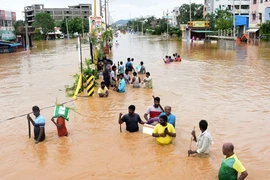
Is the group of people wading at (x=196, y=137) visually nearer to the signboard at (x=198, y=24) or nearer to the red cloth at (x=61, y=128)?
the red cloth at (x=61, y=128)

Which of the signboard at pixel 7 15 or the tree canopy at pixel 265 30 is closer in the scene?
the tree canopy at pixel 265 30

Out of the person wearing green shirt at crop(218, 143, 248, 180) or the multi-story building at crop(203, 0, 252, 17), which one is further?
the multi-story building at crop(203, 0, 252, 17)

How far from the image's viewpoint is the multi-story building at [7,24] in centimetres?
5940

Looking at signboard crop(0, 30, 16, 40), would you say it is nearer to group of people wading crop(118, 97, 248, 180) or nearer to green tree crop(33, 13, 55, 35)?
green tree crop(33, 13, 55, 35)

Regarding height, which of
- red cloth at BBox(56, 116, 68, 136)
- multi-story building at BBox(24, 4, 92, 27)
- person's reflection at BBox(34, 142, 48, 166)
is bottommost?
person's reflection at BBox(34, 142, 48, 166)

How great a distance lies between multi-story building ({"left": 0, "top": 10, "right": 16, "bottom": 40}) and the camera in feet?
195

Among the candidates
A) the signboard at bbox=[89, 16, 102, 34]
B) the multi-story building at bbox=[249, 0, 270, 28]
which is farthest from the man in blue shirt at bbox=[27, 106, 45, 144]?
the multi-story building at bbox=[249, 0, 270, 28]

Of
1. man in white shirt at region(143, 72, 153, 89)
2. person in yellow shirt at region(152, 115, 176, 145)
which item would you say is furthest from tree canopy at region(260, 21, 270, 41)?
person in yellow shirt at region(152, 115, 176, 145)

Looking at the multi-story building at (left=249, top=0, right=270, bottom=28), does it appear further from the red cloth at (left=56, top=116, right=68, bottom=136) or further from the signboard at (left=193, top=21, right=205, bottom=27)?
the red cloth at (left=56, top=116, right=68, bottom=136)

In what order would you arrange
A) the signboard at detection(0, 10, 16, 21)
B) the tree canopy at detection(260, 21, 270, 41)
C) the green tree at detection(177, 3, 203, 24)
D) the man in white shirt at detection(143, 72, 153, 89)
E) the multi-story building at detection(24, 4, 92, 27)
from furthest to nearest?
1. the multi-story building at detection(24, 4, 92, 27)
2. the green tree at detection(177, 3, 203, 24)
3. the signboard at detection(0, 10, 16, 21)
4. the tree canopy at detection(260, 21, 270, 41)
5. the man in white shirt at detection(143, 72, 153, 89)

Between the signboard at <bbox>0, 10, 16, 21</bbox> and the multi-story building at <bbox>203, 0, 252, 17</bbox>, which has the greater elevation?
the multi-story building at <bbox>203, 0, 252, 17</bbox>

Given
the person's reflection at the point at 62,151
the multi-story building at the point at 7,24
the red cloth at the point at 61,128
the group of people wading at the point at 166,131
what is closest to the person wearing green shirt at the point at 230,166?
the group of people wading at the point at 166,131

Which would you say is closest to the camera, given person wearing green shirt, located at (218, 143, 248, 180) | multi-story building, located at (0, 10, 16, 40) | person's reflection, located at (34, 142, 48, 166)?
person wearing green shirt, located at (218, 143, 248, 180)

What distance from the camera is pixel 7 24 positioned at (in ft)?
257
